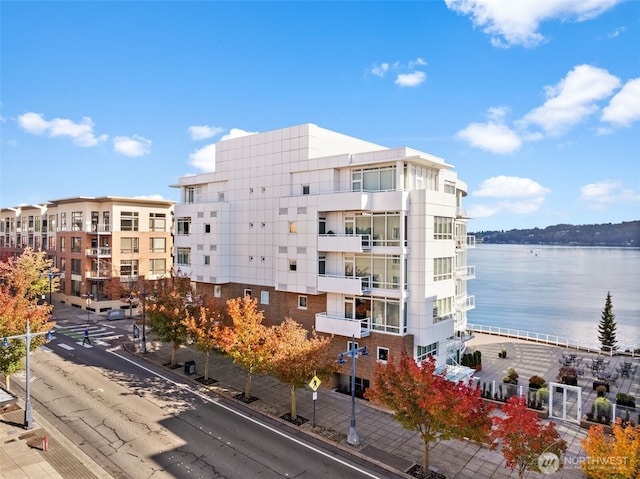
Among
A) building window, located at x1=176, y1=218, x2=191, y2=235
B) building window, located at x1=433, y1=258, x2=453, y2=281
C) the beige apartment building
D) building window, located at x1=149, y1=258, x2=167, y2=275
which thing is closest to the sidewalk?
building window, located at x1=433, y1=258, x2=453, y2=281

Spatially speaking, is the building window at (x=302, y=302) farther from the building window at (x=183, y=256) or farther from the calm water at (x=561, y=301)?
the calm water at (x=561, y=301)

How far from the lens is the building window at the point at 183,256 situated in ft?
143

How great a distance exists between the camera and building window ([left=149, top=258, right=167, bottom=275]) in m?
63.0

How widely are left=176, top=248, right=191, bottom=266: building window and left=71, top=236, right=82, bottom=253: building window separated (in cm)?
2535

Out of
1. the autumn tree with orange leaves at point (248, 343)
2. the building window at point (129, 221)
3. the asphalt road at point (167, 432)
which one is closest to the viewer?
the asphalt road at point (167, 432)

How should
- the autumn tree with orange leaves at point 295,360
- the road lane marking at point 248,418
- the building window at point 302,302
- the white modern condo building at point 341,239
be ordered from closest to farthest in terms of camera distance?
the road lane marking at point 248,418
the autumn tree with orange leaves at point 295,360
the white modern condo building at point 341,239
the building window at point 302,302

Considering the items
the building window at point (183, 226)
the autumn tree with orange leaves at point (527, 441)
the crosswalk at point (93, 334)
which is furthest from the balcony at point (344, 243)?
the crosswalk at point (93, 334)

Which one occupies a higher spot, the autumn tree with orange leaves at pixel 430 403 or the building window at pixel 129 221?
the building window at pixel 129 221

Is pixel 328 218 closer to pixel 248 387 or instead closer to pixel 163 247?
pixel 248 387

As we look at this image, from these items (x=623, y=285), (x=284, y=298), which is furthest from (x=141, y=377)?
(x=623, y=285)

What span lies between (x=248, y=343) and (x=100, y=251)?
1612 inches

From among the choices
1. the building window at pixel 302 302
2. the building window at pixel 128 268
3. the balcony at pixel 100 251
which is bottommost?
→ the building window at pixel 302 302

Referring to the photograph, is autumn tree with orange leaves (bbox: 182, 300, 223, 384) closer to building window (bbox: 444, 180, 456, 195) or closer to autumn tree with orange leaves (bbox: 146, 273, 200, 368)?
autumn tree with orange leaves (bbox: 146, 273, 200, 368)

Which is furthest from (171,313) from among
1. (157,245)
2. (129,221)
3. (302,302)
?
(157,245)
